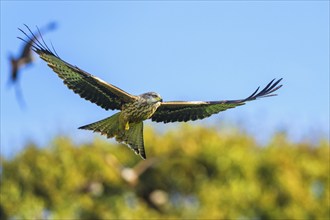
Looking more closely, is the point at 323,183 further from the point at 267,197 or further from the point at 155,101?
the point at 155,101

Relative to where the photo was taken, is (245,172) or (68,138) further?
(68,138)

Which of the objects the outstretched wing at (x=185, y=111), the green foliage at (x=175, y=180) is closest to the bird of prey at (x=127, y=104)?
the outstretched wing at (x=185, y=111)

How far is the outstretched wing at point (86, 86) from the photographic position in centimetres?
955

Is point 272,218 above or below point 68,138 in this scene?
below

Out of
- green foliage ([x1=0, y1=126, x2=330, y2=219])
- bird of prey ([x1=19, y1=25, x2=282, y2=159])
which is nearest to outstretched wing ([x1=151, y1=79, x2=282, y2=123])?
bird of prey ([x1=19, y1=25, x2=282, y2=159])

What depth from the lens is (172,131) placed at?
2278 cm

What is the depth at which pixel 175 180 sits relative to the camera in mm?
22328

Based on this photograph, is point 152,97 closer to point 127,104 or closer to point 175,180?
point 127,104

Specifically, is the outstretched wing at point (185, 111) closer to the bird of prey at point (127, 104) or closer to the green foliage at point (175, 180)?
the bird of prey at point (127, 104)

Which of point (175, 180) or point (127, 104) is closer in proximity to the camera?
point (127, 104)

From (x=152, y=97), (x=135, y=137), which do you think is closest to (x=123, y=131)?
(x=135, y=137)

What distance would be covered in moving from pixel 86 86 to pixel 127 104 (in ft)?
1.83

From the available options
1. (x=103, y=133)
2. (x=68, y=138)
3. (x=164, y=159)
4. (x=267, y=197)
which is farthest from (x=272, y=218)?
(x=103, y=133)

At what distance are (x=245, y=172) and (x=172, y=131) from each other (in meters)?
2.05
